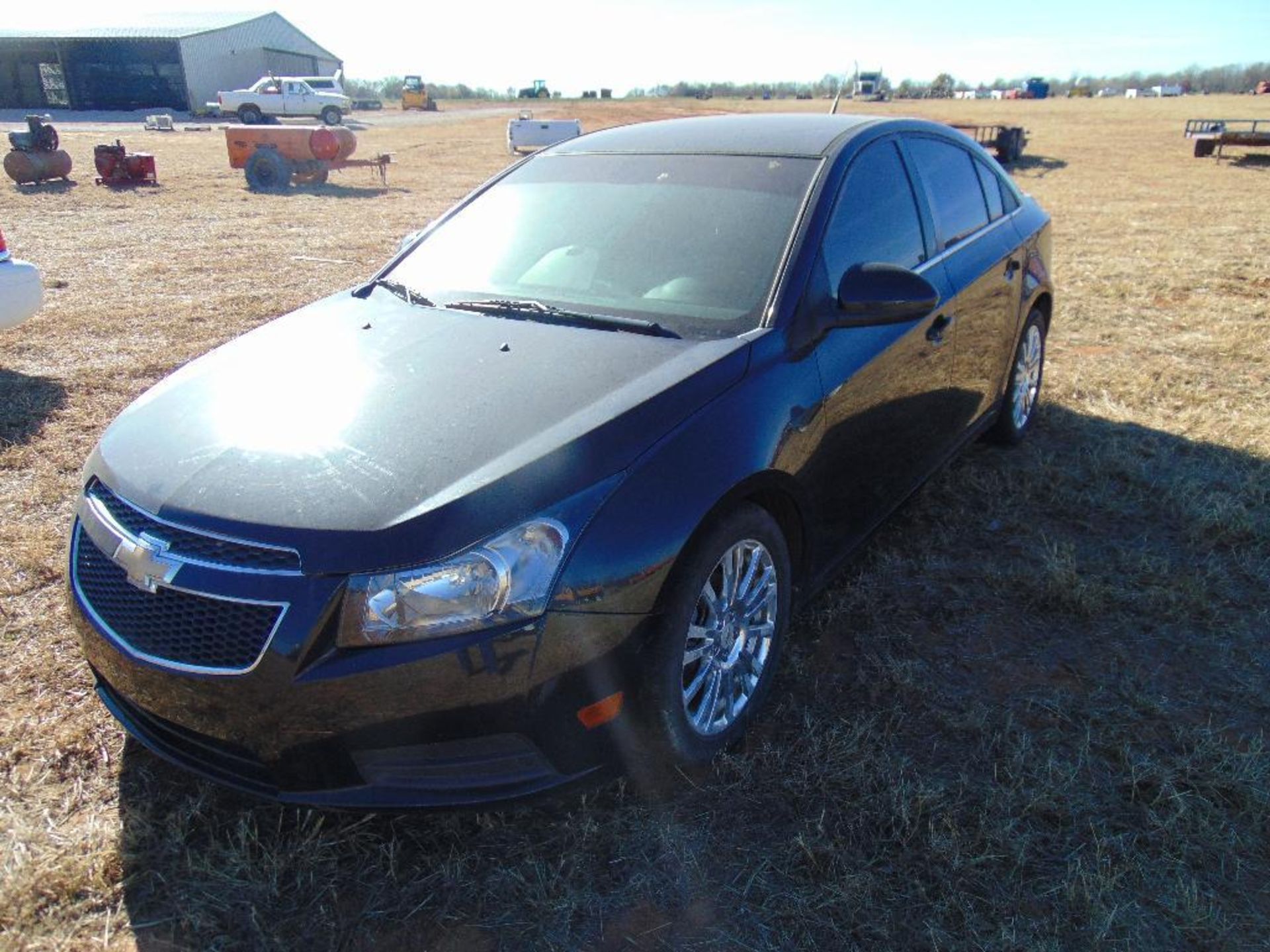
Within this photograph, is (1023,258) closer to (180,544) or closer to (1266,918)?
(1266,918)

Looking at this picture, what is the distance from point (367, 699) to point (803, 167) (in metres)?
2.30

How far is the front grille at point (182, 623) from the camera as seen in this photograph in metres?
1.99

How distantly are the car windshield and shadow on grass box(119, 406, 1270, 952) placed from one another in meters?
1.27

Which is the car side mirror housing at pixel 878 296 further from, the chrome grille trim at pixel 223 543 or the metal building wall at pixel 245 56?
the metal building wall at pixel 245 56

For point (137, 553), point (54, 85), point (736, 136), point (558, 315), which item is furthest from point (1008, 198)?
point (54, 85)

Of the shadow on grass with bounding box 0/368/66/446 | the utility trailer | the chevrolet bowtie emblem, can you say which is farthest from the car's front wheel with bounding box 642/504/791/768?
the utility trailer

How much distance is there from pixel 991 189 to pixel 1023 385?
106 centimetres

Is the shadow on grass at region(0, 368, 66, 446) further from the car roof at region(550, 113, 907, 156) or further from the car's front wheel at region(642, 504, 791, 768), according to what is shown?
the car's front wheel at region(642, 504, 791, 768)

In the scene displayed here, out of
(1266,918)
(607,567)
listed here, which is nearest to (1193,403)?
(1266,918)

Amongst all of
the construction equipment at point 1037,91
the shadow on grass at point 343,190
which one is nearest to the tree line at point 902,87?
the construction equipment at point 1037,91

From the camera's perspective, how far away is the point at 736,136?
11.6 ft

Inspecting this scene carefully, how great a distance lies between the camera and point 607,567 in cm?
208

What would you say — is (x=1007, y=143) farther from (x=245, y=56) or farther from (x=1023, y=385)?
(x=245, y=56)

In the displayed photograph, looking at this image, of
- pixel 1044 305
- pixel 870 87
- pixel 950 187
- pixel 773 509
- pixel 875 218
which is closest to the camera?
pixel 773 509
